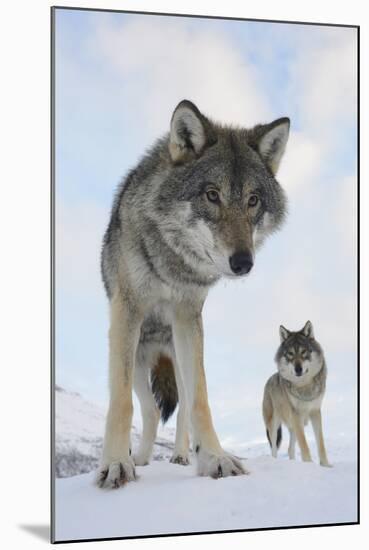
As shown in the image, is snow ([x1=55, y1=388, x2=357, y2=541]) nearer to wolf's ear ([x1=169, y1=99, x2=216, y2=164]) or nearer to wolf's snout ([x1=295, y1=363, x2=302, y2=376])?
wolf's snout ([x1=295, y1=363, x2=302, y2=376])

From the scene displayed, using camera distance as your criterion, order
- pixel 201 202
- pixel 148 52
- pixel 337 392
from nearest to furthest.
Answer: pixel 201 202, pixel 148 52, pixel 337 392

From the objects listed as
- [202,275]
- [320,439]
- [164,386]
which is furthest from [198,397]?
[320,439]

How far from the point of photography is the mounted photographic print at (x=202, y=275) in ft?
14.9

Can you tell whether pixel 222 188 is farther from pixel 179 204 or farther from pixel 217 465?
pixel 217 465

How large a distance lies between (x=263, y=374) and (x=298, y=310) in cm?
39

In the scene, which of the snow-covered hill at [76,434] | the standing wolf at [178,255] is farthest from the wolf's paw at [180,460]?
the snow-covered hill at [76,434]

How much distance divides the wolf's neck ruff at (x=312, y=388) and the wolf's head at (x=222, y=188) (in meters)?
0.87

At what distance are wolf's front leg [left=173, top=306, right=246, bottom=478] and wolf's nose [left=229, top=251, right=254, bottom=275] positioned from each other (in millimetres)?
548

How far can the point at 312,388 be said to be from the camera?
5172mm

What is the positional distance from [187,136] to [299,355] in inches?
52.3

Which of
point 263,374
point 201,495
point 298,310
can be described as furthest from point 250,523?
point 298,310

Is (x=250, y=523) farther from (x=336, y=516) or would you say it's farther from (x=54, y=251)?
(x=54, y=251)

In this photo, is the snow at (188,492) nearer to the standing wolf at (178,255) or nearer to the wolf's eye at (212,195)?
the standing wolf at (178,255)

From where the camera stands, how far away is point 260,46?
199 inches
